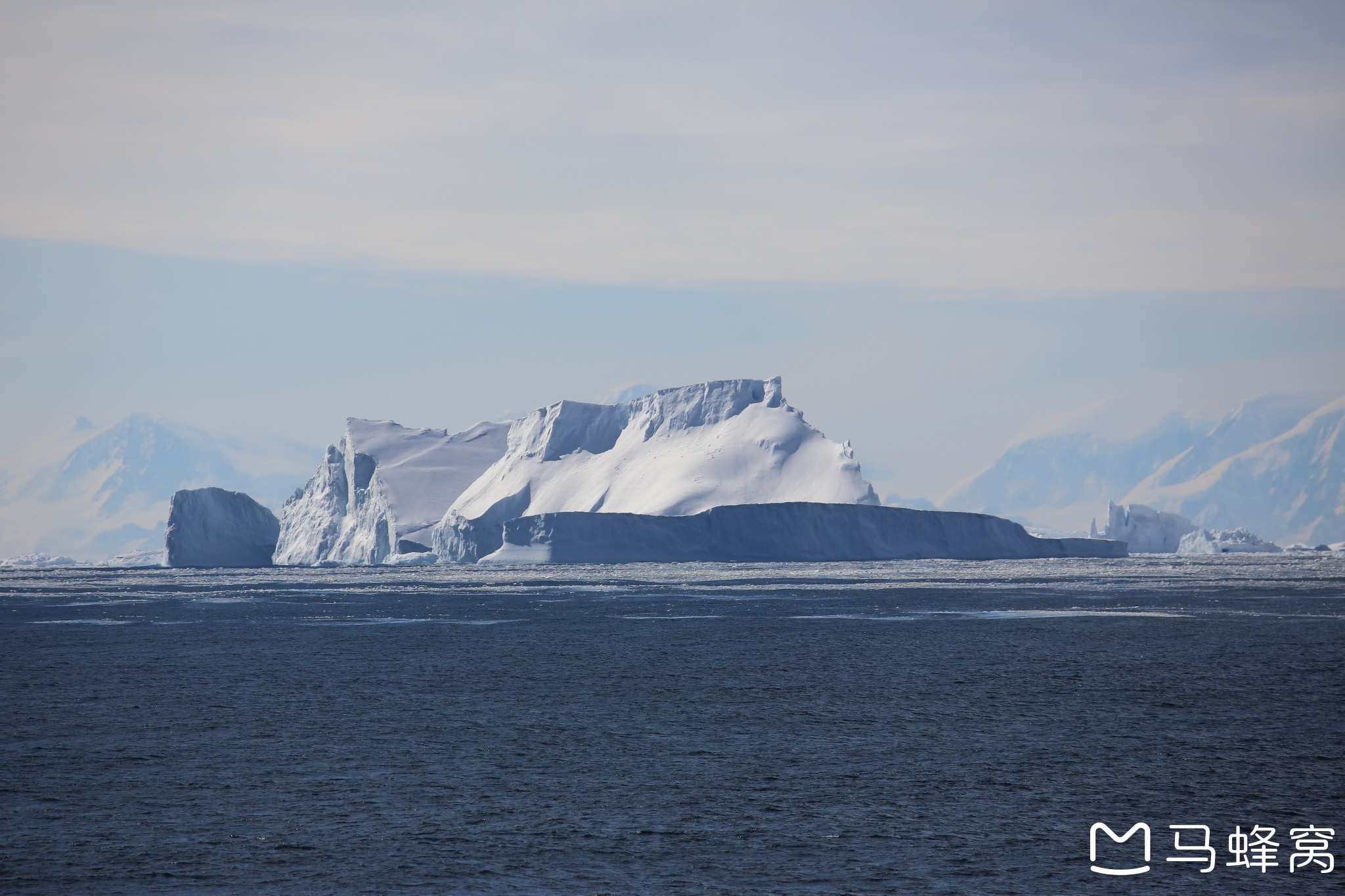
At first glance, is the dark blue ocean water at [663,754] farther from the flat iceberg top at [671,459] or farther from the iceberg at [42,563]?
the iceberg at [42,563]

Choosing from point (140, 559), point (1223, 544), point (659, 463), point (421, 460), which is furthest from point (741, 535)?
point (140, 559)

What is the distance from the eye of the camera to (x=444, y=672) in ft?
88.3

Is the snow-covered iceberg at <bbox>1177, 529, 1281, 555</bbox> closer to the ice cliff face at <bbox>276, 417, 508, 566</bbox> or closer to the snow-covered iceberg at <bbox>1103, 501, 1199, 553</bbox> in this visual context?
the snow-covered iceberg at <bbox>1103, 501, 1199, 553</bbox>

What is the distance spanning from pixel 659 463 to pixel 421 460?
2273 centimetres

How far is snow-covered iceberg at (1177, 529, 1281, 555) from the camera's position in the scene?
128375 millimetres

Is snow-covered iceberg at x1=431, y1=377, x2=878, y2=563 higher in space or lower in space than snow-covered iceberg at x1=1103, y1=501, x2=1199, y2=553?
higher

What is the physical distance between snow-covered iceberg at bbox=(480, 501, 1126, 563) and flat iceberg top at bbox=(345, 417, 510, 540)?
49.1 ft

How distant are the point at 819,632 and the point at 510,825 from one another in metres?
23.4

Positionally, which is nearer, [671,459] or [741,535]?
[741,535]

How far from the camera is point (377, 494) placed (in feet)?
363

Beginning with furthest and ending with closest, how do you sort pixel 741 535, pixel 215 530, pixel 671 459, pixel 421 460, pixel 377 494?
1. pixel 421 460
2. pixel 377 494
3. pixel 671 459
4. pixel 215 530
5. pixel 741 535

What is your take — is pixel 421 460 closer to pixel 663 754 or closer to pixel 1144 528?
pixel 1144 528

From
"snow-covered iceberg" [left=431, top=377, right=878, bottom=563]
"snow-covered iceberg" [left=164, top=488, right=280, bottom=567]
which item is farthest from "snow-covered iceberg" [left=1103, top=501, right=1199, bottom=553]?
"snow-covered iceberg" [left=164, top=488, right=280, bottom=567]

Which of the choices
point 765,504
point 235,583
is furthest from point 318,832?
point 765,504
